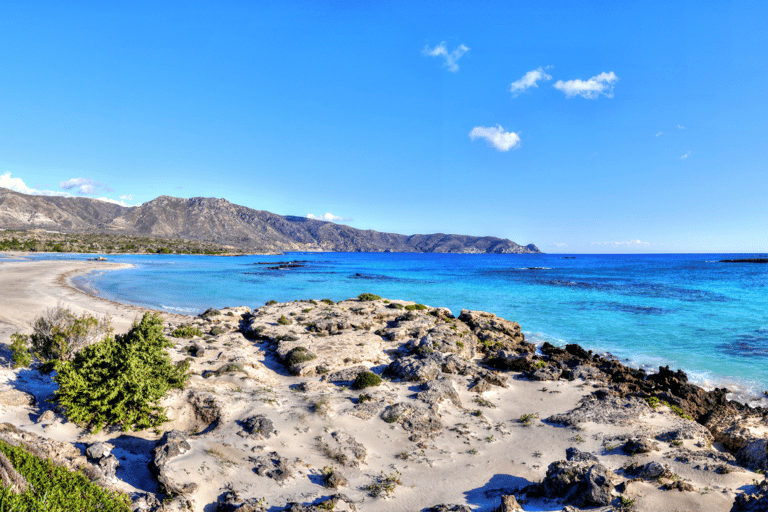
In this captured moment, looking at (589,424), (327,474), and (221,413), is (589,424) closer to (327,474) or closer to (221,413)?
(327,474)

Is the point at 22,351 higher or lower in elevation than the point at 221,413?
higher

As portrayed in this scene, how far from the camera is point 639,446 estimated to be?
40.5ft

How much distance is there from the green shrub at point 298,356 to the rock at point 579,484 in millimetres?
12727

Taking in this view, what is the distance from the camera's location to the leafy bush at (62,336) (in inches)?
646

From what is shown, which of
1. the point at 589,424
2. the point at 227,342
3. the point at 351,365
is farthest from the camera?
the point at 227,342

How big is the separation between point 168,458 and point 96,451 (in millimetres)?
1918

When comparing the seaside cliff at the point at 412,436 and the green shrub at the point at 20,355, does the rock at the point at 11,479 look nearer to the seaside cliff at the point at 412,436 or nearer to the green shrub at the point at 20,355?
the seaside cliff at the point at 412,436

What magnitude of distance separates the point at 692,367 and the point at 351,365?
22.7 m

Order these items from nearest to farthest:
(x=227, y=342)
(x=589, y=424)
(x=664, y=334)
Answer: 1. (x=589, y=424)
2. (x=227, y=342)
3. (x=664, y=334)

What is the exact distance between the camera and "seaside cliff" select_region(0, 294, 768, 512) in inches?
391

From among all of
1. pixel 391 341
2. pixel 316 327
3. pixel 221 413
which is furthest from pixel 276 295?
pixel 221 413

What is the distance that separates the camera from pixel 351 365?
20094mm

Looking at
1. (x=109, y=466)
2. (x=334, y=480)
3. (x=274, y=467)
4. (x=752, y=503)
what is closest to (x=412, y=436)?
(x=334, y=480)

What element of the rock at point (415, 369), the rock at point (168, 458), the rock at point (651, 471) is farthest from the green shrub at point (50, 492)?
the rock at point (651, 471)
